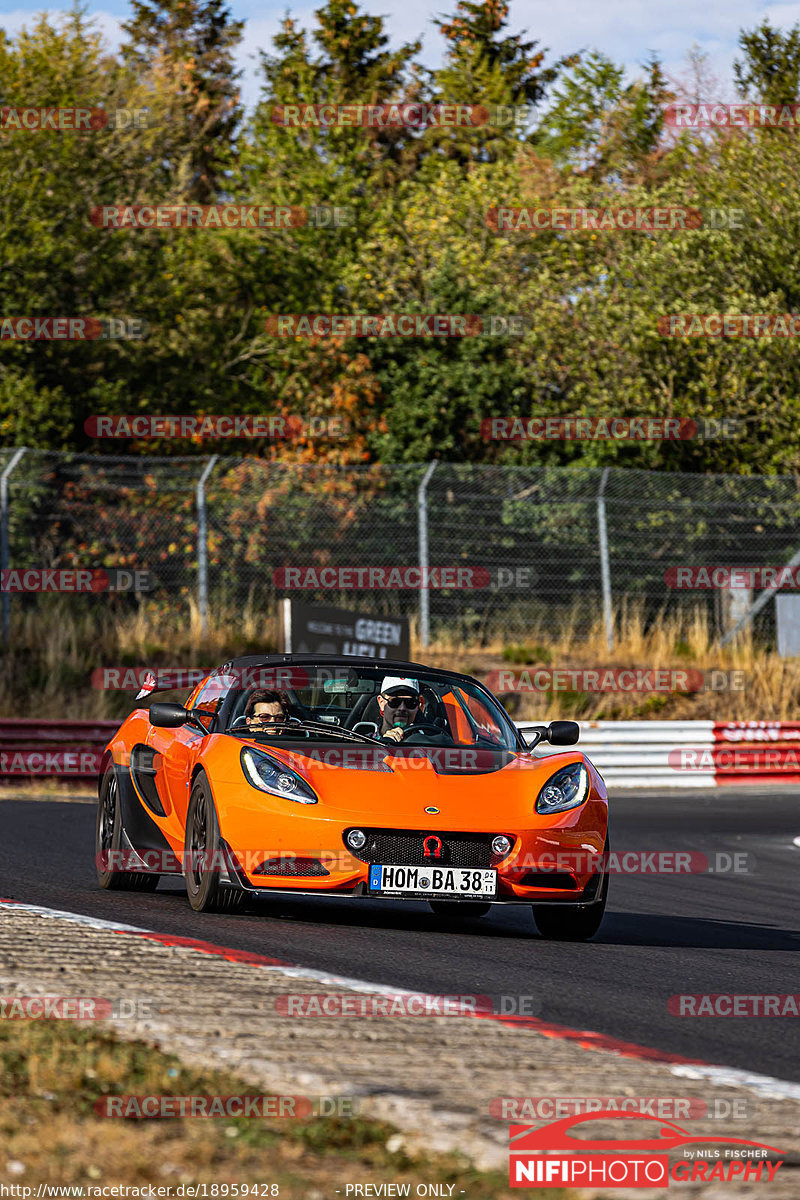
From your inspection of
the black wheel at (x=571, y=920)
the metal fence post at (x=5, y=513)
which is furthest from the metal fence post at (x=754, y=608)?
the black wheel at (x=571, y=920)

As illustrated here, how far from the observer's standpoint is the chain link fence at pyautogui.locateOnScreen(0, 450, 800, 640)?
74.9ft

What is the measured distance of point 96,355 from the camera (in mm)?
30578

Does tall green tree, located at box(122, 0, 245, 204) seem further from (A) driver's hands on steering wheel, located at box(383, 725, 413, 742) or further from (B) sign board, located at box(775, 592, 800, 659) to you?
(A) driver's hands on steering wheel, located at box(383, 725, 413, 742)

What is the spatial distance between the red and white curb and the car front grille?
3.17ft

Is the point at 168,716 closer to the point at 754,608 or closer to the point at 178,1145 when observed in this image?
the point at 178,1145

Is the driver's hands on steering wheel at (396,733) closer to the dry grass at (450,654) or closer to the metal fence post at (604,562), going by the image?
the dry grass at (450,654)

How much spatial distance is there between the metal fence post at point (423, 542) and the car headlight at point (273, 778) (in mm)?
15416

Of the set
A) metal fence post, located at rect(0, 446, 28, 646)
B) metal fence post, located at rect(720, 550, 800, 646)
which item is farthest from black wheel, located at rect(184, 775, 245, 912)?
metal fence post, located at rect(720, 550, 800, 646)

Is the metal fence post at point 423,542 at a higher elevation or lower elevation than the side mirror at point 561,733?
higher

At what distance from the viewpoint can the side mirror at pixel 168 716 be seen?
8.74 meters

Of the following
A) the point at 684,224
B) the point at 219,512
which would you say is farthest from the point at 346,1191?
the point at 684,224

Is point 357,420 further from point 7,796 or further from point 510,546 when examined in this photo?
point 7,796

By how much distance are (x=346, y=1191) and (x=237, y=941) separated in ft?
12.4

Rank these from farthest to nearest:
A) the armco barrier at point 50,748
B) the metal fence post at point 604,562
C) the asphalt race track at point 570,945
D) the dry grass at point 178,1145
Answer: the metal fence post at point 604,562
the armco barrier at point 50,748
the asphalt race track at point 570,945
the dry grass at point 178,1145
